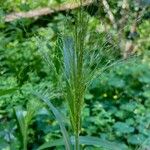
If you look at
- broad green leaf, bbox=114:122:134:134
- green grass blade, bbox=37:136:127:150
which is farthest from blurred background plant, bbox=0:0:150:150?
green grass blade, bbox=37:136:127:150

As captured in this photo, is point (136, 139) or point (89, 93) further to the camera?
point (89, 93)

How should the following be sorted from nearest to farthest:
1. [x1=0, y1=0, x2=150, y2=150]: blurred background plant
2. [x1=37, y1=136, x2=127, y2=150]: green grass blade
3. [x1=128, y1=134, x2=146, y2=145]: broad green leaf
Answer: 1. [x1=37, y1=136, x2=127, y2=150]: green grass blade
2. [x1=0, y1=0, x2=150, y2=150]: blurred background plant
3. [x1=128, y1=134, x2=146, y2=145]: broad green leaf

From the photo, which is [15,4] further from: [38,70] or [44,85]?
[44,85]

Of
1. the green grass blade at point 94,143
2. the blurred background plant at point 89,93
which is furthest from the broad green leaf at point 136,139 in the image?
the green grass blade at point 94,143

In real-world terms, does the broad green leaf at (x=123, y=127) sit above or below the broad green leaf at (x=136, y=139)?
above

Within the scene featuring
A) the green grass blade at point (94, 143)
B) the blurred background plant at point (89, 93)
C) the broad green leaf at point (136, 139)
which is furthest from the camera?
the broad green leaf at point (136, 139)

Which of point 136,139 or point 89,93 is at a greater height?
point 89,93

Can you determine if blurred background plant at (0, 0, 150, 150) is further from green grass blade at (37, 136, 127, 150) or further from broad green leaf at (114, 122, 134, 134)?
green grass blade at (37, 136, 127, 150)

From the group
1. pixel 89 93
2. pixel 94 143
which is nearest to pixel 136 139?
pixel 89 93

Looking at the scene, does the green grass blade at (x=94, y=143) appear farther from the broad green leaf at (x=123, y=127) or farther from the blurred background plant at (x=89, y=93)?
the broad green leaf at (x=123, y=127)

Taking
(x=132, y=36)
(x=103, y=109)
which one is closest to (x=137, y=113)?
(x=103, y=109)

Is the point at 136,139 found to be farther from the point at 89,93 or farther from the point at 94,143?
the point at 94,143
